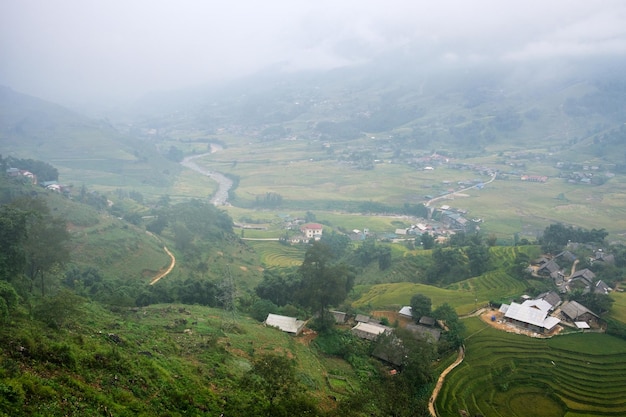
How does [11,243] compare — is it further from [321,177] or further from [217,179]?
[217,179]

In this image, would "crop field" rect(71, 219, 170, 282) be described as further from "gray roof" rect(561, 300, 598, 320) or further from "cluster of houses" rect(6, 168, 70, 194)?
"gray roof" rect(561, 300, 598, 320)

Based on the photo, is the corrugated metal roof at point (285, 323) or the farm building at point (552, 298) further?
the farm building at point (552, 298)

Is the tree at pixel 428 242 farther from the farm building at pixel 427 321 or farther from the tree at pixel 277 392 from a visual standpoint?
the tree at pixel 277 392

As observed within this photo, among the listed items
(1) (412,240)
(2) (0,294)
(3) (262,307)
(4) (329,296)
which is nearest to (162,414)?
(2) (0,294)

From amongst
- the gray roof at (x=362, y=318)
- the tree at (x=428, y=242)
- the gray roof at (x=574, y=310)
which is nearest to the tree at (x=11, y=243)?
the gray roof at (x=362, y=318)

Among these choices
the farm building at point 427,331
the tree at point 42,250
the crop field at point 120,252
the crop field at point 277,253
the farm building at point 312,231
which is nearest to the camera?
the tree at point 42,250

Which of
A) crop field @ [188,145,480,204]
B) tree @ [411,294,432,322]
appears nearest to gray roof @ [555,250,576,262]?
tree @ [411,294,432,322]

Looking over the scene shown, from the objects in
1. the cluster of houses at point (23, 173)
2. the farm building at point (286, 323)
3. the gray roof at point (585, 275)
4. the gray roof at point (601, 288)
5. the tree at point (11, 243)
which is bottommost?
the gray roof at point (585, 275)
